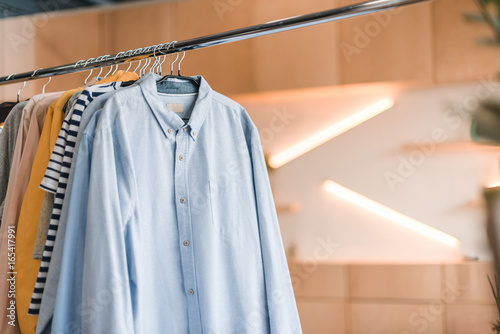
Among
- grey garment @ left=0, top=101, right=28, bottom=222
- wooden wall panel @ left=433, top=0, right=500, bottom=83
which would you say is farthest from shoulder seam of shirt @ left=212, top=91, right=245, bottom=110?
wooden wall panel @ left=433, top=0, right=500, bottom=83

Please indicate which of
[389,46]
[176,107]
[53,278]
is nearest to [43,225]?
Answer: [53,278]

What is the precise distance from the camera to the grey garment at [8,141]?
157 cm

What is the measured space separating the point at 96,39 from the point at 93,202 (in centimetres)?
272

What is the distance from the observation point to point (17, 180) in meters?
1.45

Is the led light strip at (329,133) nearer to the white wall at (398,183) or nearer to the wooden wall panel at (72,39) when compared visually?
the white wall at (398,183)

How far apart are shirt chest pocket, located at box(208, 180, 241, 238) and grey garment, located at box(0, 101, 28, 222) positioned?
0.74m

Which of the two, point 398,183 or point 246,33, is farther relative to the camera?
point 398,183

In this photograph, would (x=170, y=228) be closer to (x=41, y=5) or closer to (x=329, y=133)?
(x=329, y=133)

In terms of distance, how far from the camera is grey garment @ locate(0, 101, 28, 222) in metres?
1.57

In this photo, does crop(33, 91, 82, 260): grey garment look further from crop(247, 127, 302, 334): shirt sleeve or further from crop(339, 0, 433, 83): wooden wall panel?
crop(339, 0, 433, 83): wooden wall panel

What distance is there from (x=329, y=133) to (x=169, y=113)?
1903mm

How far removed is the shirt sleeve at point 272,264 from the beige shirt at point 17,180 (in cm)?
71

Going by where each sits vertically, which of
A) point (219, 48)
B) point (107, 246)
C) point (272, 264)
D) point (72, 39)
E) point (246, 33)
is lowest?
point (272, 264)

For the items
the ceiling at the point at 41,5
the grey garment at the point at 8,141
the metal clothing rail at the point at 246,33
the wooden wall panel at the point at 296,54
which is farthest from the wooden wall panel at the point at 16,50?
the grey garment at the point at 8,141
